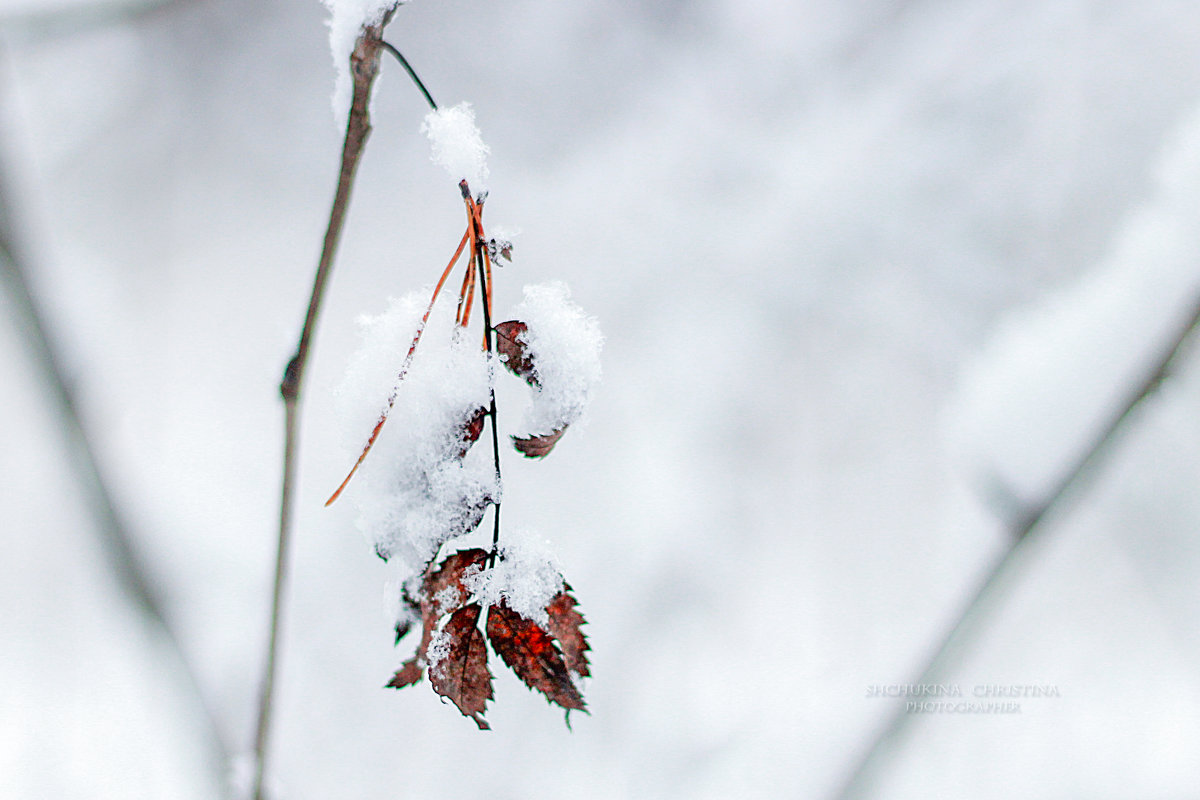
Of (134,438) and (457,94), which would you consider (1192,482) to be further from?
(134,438)

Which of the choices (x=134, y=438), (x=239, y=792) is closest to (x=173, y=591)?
(x=134, y=438)

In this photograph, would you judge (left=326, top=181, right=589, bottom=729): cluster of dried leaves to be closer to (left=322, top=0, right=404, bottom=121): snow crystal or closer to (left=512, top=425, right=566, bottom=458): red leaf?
(left=512, top=425, right=566, bottom=458): red leaf

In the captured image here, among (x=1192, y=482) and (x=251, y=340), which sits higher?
(x=251, y=340)

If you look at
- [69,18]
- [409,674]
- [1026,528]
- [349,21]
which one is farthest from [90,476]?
[1026,528]

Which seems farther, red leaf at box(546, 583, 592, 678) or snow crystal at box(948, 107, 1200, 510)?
snow crystal at box(948, 107, 1200, 510)

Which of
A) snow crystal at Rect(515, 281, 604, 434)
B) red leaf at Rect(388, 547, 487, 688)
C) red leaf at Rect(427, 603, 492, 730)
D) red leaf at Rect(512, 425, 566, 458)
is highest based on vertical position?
snow crystal at Rect(515, 281, 604, 434)

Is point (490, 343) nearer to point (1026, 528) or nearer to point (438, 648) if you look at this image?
point (438, 648)

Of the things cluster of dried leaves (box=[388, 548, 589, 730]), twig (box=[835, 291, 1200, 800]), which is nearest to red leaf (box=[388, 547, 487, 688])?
cluster of dried leaves (box=[388, 548, 589, 730])
